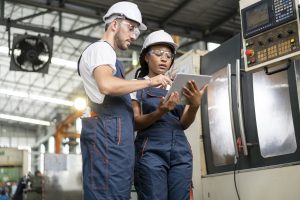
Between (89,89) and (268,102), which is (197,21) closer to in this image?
(268,102)

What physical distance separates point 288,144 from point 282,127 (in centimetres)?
10

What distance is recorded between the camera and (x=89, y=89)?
1803 millimetres

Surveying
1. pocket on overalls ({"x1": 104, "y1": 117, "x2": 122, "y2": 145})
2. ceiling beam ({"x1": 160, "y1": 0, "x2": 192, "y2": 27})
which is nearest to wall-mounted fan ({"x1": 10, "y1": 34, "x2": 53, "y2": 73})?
ceiling beam ({"x1": 160, "y1": 0, "x2": 192, "y2": 27})

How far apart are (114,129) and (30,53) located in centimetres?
493

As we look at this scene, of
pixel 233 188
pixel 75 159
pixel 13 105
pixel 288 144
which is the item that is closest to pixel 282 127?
pixel 288 144

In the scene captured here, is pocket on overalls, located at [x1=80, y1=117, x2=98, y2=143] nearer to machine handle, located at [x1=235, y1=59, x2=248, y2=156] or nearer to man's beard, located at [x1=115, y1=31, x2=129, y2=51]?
man's beard, located at [x1=115, y1=31, x2=129, y2=51]

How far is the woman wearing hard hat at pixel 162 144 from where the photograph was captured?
191 cm

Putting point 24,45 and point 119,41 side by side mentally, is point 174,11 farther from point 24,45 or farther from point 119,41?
point 119,41

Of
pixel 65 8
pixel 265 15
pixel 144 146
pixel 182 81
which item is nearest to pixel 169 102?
pixel 182 81

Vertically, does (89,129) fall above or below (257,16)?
below

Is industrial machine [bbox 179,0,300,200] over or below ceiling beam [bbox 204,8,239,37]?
below

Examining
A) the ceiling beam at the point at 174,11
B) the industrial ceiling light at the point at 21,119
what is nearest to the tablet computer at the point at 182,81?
the ceiling beam at the point at 174,11

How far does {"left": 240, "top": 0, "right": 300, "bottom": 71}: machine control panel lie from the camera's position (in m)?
2.02

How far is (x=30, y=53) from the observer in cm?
626
